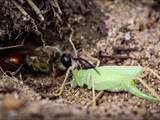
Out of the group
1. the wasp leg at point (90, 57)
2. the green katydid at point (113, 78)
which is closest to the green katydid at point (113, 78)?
the green katydid at point (113, 78)

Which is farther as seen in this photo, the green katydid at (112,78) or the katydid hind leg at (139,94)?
the green katydid at (112,78)

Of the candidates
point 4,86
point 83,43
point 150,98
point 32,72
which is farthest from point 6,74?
point 150,98

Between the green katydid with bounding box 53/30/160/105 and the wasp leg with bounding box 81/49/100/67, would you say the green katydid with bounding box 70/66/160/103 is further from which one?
the wasp leg with bounding box 81/49/100/67

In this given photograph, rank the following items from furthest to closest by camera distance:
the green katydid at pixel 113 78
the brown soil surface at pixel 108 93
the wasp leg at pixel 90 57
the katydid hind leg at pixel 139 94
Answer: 1. the wasp leg at pixel 90 57
2. the green katydid at pixel 113 78
3. the katydid hind leg at pixel 139 94
4. the brown soil surface at pixel 108 93

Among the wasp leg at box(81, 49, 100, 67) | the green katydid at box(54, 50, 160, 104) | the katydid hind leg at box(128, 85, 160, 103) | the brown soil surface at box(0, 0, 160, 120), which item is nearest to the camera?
the brown soil surface at box(0, 0, 160, 120)

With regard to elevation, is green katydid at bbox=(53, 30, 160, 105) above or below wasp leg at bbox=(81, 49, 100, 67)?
below

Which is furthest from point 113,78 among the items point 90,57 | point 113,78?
point 90,57

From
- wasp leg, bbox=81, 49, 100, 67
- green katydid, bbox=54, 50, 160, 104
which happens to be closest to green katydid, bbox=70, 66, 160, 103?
green katydid, bbox=54, 50, 160, 104

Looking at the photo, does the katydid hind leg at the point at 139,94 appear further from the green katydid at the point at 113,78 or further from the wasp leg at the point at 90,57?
the wasp leg at the point at 90,57

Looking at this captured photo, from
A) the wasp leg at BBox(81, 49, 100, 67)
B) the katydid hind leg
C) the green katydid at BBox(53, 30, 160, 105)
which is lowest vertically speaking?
the katydid hind leg

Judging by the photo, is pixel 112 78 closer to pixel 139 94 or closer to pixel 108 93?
pixel 108 93
